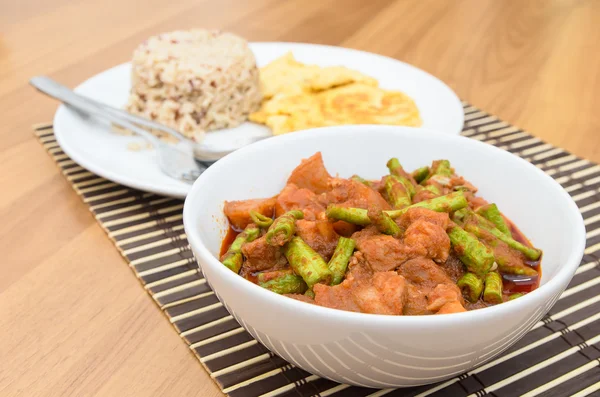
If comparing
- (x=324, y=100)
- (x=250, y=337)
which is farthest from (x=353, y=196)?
(x=324, y=100)

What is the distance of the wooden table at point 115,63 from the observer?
135cm

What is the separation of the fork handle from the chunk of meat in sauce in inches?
48.1

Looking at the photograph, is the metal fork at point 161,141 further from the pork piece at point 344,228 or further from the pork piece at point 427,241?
the pork piece at point 427,241

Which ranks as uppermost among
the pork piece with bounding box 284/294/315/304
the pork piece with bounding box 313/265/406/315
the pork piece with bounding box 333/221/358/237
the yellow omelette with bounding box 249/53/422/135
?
the pork piece with bounding box 284/294/315/304

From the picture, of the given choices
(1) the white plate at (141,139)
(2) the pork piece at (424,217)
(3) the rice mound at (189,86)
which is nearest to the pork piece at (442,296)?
(2) the pork piece at (424,217)

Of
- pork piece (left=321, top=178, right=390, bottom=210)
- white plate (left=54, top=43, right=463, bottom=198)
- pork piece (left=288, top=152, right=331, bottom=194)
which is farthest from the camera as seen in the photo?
white plate (left=54, top=43, right=463, bottom=198)

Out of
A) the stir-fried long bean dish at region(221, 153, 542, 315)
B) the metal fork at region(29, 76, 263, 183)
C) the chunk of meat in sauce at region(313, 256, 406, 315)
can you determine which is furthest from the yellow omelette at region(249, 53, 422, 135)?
the chunk of meat in sauce at region(313, 256, 406, 315)

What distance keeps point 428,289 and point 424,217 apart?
0.50 feet

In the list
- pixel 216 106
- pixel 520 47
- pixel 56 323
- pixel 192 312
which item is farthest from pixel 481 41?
pixel 56 323

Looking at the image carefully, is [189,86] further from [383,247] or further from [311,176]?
[383,247]

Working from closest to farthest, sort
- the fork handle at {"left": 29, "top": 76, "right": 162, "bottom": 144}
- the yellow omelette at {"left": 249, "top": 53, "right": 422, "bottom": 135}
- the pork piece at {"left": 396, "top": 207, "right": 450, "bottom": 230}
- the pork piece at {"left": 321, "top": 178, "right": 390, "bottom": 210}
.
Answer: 1. the pork piece at {"left": 396, "top": 207, "right": 450, "bottom": 230}
2. the pork piece at {"left": 321, "top": 178, "right": 390, "bottom": 210}
3. the fork handle at {"left": 29, "top": 76, "right": 162, "bottom": 144}
4. the yellow omelette at {"left": 249, "top": 53, "right": 422, "bottom": 135}

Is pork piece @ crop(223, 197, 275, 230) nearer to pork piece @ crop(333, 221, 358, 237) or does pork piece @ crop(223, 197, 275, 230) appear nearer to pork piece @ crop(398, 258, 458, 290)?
pork piece @ crop(333, 221, 358, 237)

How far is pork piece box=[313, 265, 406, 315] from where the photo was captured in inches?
41.1

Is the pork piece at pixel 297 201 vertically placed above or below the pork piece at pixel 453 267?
above
